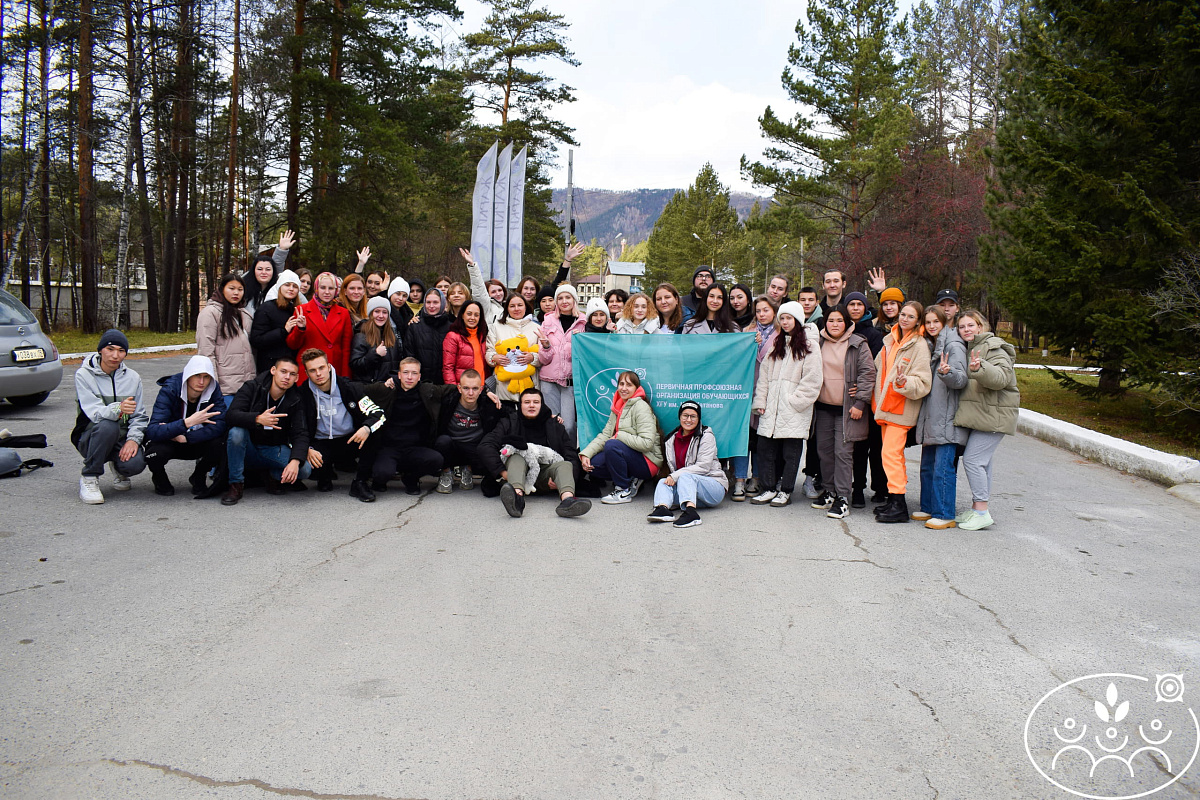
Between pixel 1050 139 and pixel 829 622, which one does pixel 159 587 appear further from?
pixel 1050 139

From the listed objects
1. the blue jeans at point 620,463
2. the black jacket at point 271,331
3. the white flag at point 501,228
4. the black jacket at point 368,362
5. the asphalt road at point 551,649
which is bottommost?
the asphalt road at point 551,649

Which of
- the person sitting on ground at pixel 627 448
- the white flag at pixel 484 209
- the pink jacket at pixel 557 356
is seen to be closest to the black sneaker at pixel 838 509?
the person sitting on ground at pixel 627 448

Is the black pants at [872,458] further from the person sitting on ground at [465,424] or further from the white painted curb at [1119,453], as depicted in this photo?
the white painted curb at [1119,453]

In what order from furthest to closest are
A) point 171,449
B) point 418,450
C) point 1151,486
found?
1. point 1151,486
2. point 418,450
3. point 171,449

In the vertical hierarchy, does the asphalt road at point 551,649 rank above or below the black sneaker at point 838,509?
below

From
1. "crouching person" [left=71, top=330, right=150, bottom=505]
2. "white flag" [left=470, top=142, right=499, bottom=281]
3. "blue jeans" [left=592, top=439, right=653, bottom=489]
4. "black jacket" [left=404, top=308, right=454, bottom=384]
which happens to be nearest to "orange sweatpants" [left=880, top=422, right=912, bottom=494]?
"blue jeans" [left=592, top=439, right=653, bottom=489]

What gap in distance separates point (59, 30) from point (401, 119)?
34.2 feet

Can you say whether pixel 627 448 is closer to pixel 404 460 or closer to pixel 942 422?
pixel 404 460

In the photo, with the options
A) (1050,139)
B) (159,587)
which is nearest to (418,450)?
(159,587)

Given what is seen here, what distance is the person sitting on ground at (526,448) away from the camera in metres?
7.19

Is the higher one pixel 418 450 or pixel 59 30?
pixel 59 30

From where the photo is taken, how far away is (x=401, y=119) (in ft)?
93.9

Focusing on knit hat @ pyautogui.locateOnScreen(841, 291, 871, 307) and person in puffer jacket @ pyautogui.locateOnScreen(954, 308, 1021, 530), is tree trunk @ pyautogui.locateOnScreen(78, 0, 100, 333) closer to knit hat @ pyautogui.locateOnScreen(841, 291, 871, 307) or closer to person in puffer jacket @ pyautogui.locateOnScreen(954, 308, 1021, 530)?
knit hat @ pyautogui.locateOnScreen(841, 291, 871, 307)

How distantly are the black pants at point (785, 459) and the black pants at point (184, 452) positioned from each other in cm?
526
